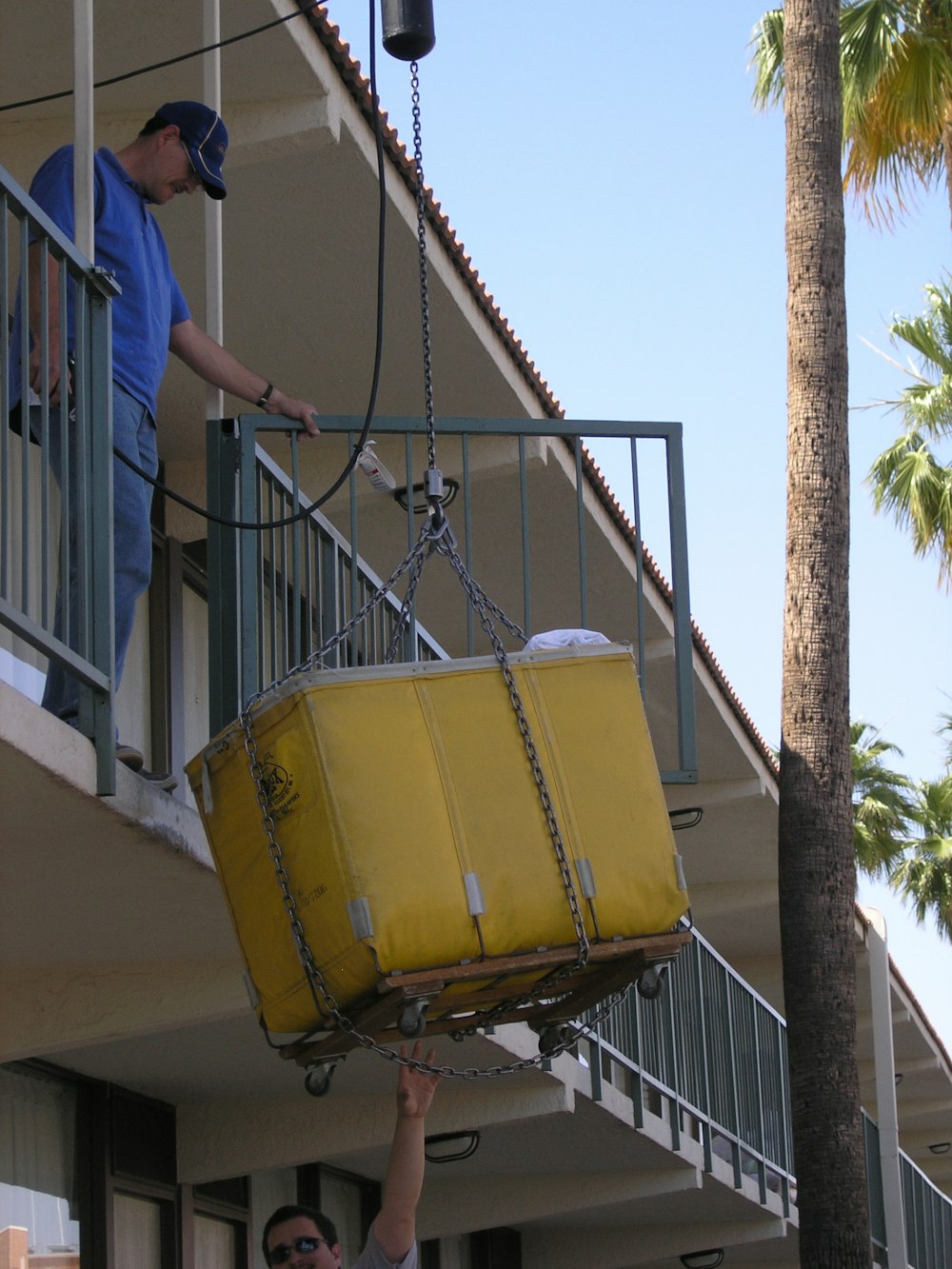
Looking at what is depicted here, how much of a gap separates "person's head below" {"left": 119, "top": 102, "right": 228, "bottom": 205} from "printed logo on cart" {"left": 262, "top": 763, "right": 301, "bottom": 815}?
220 centimetres

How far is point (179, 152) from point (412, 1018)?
290 centimetres

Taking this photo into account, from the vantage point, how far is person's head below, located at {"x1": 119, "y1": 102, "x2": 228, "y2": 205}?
6.19 meters

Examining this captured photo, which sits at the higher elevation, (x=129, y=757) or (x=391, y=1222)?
(x=129, y=757)

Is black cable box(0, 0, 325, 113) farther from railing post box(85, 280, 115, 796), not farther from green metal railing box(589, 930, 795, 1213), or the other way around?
green metal railing box(589, 930, 795, 1213)

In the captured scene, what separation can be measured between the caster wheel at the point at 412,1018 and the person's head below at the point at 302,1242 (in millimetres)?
874

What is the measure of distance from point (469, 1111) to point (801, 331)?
449 cm

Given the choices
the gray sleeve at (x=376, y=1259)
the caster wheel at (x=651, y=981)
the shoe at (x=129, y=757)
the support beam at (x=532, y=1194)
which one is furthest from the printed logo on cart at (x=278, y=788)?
the support beam at (x=532, y=1194)

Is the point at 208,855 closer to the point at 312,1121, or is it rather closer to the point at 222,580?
the point at 222,580

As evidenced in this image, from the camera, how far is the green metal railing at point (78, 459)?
5.14m

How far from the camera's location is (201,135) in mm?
6207

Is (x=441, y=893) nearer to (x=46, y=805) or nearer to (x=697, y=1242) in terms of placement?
(x=46, y=805)

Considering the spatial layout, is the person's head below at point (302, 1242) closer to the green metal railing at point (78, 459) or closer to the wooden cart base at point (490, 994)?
the wooden cart base at point (490, 994)

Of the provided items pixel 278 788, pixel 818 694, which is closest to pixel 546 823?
pixel 278 788

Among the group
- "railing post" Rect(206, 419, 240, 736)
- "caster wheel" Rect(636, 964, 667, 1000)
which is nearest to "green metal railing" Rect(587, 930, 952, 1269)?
"railing post" Rect(206, 419, 240, 736)
